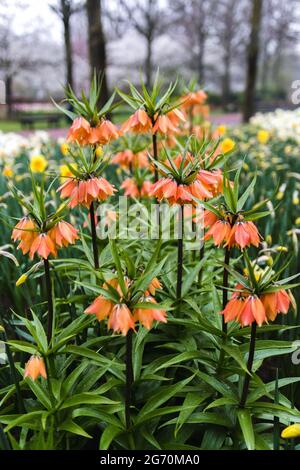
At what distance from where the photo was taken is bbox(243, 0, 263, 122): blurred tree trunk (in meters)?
9.90

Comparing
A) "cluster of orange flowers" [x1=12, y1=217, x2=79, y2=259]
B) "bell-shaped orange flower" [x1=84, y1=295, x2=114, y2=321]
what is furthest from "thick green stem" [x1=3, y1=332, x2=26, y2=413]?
"bell-shaped orange flower" [x1=84, y1=295, x2=114, y2=321]

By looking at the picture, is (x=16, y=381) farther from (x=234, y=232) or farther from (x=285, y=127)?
(x=285, y=127)

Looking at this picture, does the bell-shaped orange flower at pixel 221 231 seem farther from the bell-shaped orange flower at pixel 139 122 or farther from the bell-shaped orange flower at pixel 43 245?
the bell-shaped orange flower at pixel 139 122

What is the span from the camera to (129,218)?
2.23 metres

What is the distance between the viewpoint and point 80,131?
172cm

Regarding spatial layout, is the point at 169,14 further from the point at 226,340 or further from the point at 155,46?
the point at 226,340

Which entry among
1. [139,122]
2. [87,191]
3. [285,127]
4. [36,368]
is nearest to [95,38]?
[285,127]

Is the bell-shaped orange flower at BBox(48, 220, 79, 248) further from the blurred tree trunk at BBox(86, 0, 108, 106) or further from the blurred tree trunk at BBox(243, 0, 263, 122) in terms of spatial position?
the blurred tree trunk at BBox(243, 0, 263, 122)

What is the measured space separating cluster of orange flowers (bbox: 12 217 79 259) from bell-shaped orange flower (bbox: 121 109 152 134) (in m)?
0.53

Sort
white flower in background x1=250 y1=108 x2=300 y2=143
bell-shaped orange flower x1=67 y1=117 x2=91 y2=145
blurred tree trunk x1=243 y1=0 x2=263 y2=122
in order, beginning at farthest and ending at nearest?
blurred tree trunk x1=243 y1=0 x2=263 y2=122
white flower in background x1=250 y1=108 x2=300 y2=143
bell-shaped orange flower x1=67 y1=117 x2=91 y2=145

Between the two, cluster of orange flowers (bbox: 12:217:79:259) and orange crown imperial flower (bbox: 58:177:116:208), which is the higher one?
orange crown imperial flower (bbox: 58:177:116:208)
